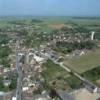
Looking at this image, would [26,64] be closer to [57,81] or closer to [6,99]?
[57,81]

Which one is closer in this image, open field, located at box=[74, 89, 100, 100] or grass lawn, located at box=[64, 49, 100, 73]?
open field, located at box=[74, 89, 100, 100]

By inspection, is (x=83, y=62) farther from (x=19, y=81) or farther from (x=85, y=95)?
(x=85, y=95)

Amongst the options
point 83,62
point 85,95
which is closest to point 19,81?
point 85,95

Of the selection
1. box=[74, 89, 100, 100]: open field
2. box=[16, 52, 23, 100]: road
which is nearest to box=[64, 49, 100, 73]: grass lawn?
box=[16, 52, 23, 100]: road

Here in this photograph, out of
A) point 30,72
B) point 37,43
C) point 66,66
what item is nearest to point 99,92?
point 30,72

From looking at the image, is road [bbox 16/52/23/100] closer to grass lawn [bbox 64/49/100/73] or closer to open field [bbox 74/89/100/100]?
open field [bbox 74/89/100/100]

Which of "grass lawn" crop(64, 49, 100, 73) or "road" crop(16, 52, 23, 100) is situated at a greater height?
"road" crop(16, 52, 23, 100)

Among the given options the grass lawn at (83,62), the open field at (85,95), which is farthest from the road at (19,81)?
the grass lawn at (83,62)

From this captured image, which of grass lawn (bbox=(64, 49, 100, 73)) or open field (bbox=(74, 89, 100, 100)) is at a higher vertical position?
open field (bbox=(74, 89, 100, 100))
